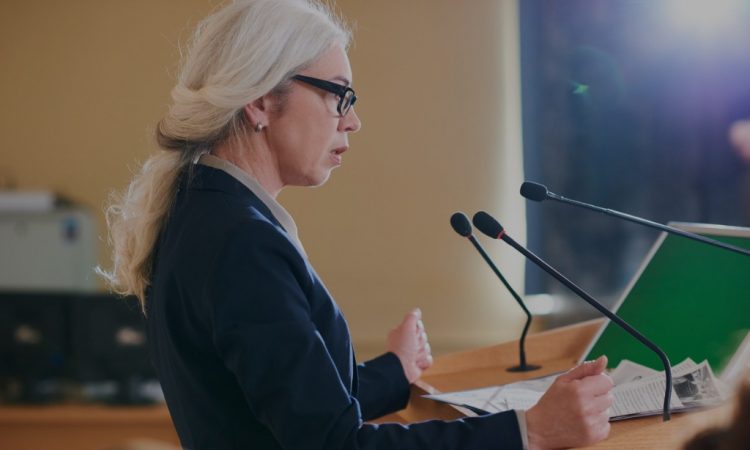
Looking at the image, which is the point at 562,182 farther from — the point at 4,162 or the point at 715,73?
the point at 4,162

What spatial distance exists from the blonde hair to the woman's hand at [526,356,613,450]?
0.64 metres

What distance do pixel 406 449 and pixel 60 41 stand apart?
3.84m

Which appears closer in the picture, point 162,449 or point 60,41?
point 162,449

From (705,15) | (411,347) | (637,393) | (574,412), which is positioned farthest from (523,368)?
→ (705,15)

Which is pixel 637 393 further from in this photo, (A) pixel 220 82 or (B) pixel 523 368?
(A) pixel 220 82

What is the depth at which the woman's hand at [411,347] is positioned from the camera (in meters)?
1.85

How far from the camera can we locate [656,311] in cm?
186

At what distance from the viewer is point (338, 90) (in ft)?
5.13

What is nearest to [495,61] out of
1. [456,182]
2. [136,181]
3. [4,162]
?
[456,182]

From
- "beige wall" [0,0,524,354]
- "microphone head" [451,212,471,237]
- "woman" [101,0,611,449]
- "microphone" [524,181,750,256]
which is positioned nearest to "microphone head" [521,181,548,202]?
"microphone" [524,181,750,256]

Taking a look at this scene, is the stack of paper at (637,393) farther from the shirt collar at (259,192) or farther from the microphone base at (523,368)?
the shirt collar at (259,192)

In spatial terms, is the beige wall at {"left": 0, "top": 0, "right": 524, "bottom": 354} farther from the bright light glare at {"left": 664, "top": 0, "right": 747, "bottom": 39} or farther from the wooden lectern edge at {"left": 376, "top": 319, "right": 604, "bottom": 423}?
the wooden lectern edge at {"left": 376, "top": 319, "right": 604, "bottom": 423}

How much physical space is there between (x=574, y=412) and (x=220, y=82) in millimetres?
746

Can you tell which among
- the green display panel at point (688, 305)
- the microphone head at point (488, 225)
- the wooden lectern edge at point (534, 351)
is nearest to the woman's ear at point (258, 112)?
the microphone head at point (488, 225)
